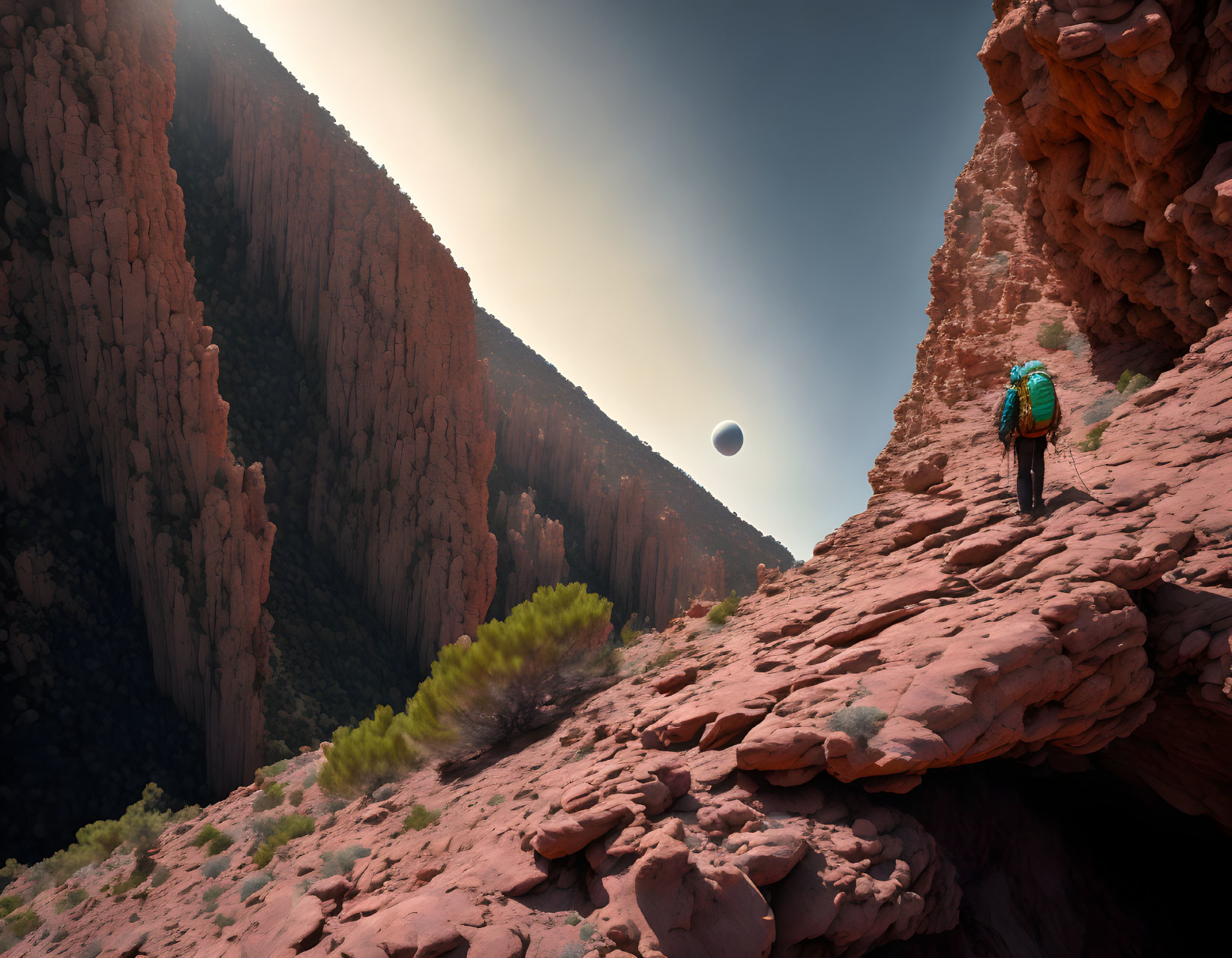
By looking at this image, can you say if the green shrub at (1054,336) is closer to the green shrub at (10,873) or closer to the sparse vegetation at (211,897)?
the sparse vegetation at (211,897)

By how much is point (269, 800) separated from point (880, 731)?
12.0 m

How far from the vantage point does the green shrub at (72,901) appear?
34.9 ft

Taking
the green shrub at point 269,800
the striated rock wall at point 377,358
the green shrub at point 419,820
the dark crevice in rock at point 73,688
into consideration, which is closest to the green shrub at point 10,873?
the dark crevice in rock at point 73,688

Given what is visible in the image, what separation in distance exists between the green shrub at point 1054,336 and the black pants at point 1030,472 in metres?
5.38

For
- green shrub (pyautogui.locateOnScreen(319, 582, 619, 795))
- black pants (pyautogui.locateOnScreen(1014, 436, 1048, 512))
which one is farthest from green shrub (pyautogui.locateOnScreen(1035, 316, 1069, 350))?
green shrub (pyautogui.locateOnScreen(319, 582, 619, 795))

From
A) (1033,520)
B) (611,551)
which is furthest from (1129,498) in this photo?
(611,551)

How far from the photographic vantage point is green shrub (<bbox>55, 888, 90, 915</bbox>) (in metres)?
10.6

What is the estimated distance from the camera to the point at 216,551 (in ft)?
73.2

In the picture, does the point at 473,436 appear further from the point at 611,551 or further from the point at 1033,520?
the point at 1033,520

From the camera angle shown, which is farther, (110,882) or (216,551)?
(216,551)

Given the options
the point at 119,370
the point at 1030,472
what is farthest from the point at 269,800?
the point at 119,370

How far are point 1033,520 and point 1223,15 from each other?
582cm

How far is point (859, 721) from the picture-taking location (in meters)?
4.54

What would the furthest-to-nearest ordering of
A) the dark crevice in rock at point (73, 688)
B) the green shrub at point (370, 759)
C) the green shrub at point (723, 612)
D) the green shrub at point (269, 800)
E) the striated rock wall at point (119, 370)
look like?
the striated rock wall at point (119, 370), the dark crevice in rock at point (73, 688), the green shrub at point (269, 800), the green shrub at point (723, 612), the green shrub at point (370, 759)
